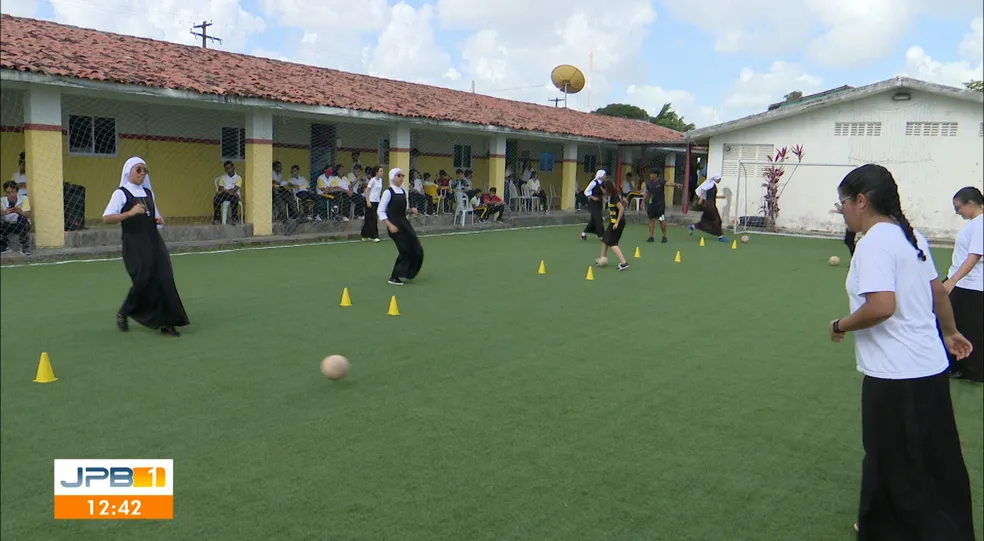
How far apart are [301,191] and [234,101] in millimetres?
3252

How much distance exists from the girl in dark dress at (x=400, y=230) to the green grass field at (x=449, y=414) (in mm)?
918

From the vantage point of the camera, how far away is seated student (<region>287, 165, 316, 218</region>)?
737 inches

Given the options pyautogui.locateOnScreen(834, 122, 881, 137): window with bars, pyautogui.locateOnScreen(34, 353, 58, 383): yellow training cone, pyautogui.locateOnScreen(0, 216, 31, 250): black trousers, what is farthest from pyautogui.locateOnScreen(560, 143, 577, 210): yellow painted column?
pyautogui.locateOnScreen(34, 353, 58, 383): yellow training cone

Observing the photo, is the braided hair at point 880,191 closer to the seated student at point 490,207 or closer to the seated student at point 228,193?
the seated student at point 228,193

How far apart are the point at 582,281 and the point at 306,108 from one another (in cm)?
891

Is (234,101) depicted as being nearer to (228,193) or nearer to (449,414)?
(228,193)

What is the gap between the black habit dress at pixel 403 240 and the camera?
11039mm

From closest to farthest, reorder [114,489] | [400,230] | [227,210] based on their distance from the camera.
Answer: [114,489] < [400,230] < [227,210]

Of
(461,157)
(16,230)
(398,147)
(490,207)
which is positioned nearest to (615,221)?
(398,147)

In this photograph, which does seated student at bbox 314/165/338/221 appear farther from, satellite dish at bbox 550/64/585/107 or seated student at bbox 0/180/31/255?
satellite dish at bbox 550/64/585/107

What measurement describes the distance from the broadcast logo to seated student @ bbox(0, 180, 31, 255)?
9930 mm

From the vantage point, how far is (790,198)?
24.4 metres

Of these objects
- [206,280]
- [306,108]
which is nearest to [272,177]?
[306,108]

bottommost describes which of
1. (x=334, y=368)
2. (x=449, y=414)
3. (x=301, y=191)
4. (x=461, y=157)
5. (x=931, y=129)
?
(x=449, y=414)
